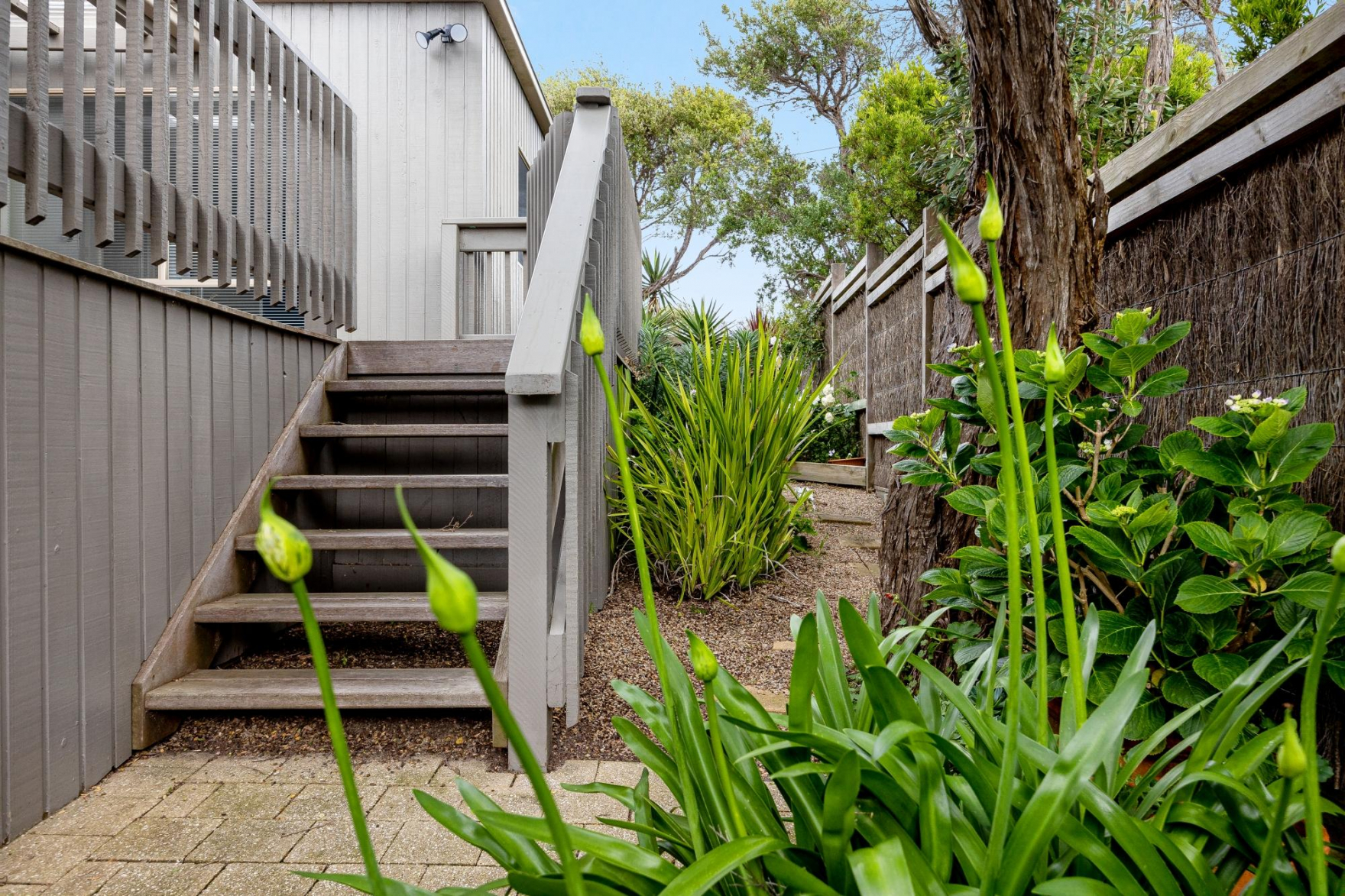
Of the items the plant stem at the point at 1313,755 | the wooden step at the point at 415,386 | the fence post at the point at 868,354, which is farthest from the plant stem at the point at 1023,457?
the fence post at the point at 868,354

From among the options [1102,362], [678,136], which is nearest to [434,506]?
[1102,362]

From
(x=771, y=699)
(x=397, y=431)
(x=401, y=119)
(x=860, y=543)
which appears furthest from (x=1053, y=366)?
(x=401, y=119)

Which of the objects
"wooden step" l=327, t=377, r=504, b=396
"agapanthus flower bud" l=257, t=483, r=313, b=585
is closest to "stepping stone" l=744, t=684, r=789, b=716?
"wooden step" l=327, t=377, r=504, b=396

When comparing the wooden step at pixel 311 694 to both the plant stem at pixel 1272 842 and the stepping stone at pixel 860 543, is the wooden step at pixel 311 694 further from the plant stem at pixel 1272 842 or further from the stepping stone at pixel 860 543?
the stepping stone at pixel 860 543

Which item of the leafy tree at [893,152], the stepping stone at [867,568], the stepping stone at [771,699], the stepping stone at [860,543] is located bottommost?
the stepping stone at [771,699]

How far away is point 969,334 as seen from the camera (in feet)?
6.56

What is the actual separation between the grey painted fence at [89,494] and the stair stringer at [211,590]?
0.03 meters

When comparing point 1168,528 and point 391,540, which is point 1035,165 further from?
point 391,540

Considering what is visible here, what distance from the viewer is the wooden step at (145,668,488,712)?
2.06m

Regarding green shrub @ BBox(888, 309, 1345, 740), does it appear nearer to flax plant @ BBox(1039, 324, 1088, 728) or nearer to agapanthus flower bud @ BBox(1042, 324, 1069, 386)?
flax plant @ BBox(1039, 324, 1088, 728)

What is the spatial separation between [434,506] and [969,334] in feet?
6.98

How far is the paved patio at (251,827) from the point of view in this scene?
1.50 metres

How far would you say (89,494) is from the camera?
1893mm

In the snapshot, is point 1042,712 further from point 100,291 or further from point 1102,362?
point 100,291
